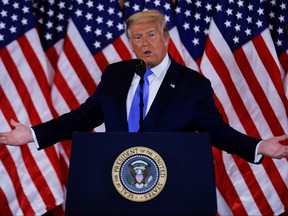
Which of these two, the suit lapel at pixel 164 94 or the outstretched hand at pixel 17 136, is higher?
the outstretched hand at pixel 17 136

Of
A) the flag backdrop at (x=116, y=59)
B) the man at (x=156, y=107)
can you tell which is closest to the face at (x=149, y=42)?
the man at (x=156, y=107)

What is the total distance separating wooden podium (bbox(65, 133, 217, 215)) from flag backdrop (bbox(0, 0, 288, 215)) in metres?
2.14

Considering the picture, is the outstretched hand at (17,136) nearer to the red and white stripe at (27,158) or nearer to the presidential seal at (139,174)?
the presidential seal at (139,174)

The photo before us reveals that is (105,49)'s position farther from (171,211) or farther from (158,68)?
(171,211)

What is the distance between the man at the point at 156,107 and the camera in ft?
6.68

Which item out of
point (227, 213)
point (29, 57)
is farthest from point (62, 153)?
point (227, 213)

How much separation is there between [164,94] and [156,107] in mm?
91

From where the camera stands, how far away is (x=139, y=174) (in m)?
1.46

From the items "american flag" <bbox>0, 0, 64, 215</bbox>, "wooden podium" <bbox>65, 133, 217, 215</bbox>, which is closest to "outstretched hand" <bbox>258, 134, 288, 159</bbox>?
"wooden podium" <bbox>65, 133, 217, 215</bbox>

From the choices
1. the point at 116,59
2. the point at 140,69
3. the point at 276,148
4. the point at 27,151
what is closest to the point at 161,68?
the point at 140,69

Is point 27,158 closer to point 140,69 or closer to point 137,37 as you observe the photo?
point 137,37

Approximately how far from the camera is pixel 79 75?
12.3ft

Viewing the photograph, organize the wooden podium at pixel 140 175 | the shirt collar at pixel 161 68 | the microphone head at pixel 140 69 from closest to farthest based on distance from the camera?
the wooden podium at pixel 140 175, the microphone head at pixel 140 69, the shirt collar at pixel 161 68

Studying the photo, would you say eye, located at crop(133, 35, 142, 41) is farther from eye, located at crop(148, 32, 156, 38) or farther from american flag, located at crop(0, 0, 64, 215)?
american flag, located at crop(0, 0, 64, 215)
